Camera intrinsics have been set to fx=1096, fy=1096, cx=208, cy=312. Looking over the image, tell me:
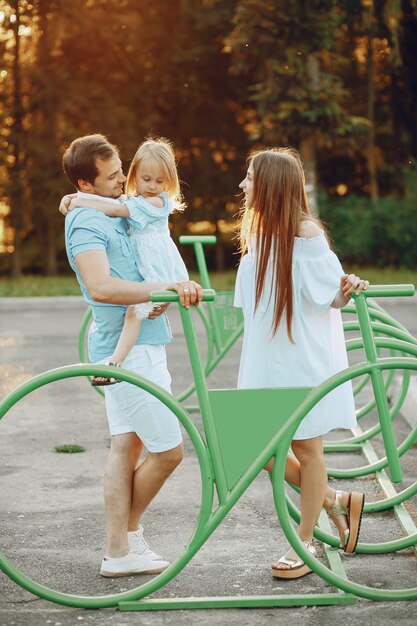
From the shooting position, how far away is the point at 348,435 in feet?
23.0

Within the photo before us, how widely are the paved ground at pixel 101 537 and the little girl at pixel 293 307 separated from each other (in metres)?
0.28

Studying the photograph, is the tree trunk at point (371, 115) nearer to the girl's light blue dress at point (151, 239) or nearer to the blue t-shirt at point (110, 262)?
the girl's light blue dress at point (151, 239)

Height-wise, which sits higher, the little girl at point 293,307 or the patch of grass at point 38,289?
the little girl at point 293,307

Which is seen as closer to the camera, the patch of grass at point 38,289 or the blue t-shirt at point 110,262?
the blue t-shirt at point 110,262

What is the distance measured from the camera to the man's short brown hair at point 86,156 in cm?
413

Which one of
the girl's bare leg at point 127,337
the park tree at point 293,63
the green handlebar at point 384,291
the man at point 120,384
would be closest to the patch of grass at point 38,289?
the park tree at point 293,63

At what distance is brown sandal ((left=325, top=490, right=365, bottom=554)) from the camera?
4273 mm

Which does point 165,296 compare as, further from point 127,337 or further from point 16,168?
point 16,168

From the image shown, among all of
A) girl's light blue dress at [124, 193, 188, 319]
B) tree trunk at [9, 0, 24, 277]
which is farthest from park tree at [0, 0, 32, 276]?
girl's light blue dress at [124, 193, 188, 319]

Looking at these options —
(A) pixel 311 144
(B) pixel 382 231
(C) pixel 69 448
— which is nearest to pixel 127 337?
(C) pixel 69 448

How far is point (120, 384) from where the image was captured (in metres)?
4.11

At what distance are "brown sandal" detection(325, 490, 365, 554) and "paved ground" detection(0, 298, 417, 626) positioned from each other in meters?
0.14

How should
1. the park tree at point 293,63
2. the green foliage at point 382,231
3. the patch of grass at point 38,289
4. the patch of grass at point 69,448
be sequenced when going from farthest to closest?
the green foliage at point 382,231, the park tree at point 293,63, the patch of grass at point 38,289, the patch of grass at point 69,448

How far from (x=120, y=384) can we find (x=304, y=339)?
2.35ft
